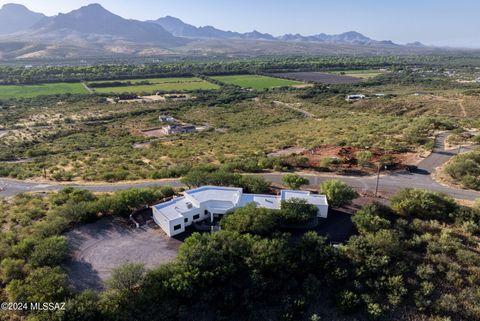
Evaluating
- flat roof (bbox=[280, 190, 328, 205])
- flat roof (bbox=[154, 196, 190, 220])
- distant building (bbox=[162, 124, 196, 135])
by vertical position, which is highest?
flat roof (bbox=[280, 190, 328, 205])

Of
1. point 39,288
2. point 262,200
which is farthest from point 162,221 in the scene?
point 39,288

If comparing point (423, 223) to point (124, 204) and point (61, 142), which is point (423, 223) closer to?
point (124, 204)

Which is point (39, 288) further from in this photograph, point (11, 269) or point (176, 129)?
point (176, 129)

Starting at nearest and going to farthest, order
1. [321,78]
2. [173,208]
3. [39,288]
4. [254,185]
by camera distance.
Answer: [39,288] < [173,208] < [254,185] < [321,78]

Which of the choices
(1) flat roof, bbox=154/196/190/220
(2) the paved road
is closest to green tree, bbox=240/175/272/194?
(2) the paved road

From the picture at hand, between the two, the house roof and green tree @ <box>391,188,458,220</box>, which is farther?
the house roof

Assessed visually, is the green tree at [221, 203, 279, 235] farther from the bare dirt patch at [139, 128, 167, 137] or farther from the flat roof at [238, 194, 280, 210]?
the bare dirt patch at [139, 128, 167, 137]

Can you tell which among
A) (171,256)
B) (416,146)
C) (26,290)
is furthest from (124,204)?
(416,146)

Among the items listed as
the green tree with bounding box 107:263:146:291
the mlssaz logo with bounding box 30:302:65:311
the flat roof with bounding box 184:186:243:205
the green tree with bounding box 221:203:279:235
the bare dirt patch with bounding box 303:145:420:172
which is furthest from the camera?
the bare dirt patch with bounding box 303:145:420:172
